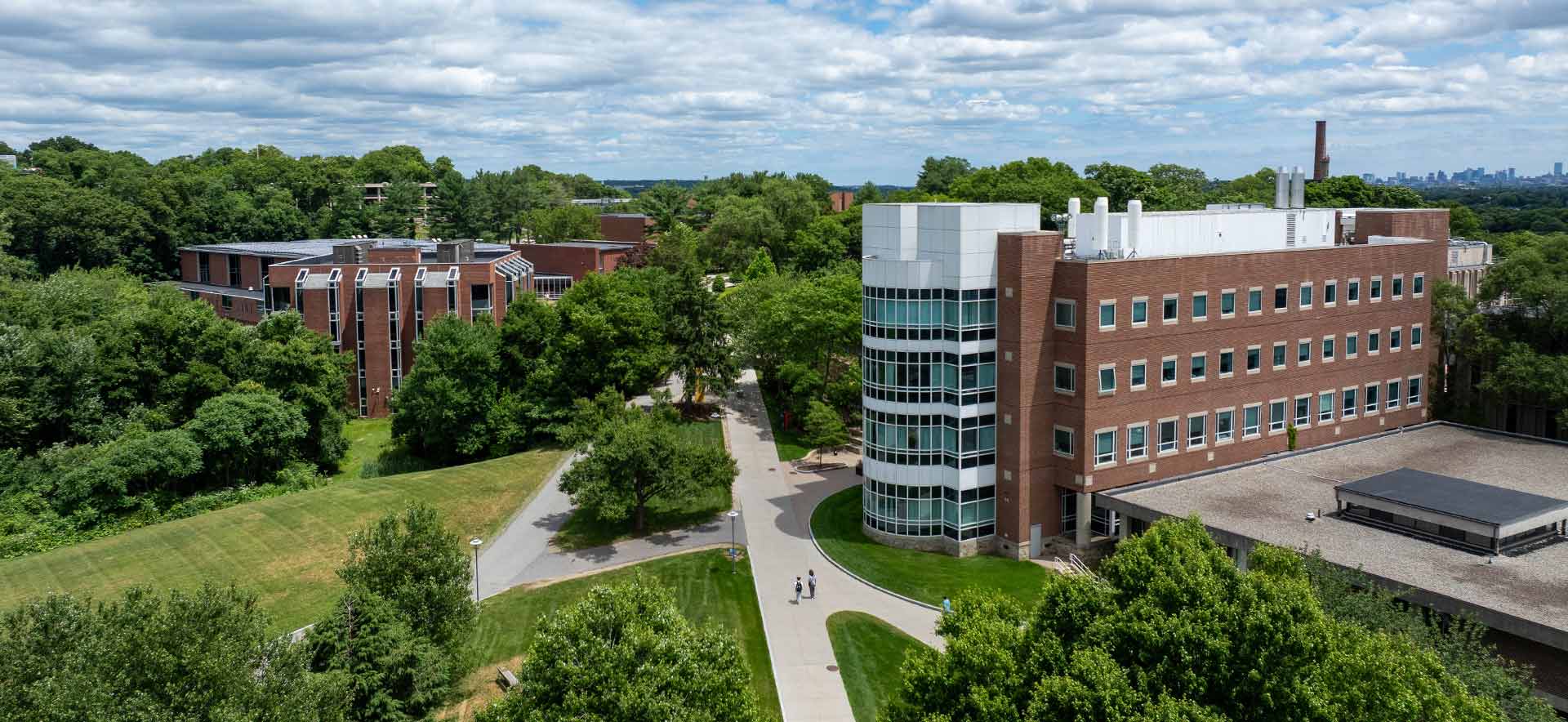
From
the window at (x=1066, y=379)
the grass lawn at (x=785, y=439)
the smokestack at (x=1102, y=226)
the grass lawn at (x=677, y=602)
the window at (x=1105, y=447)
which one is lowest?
the grass lawn at (x=677, y=602)

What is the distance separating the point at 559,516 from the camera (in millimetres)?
53688

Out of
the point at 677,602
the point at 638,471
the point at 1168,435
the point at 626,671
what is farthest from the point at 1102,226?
the point at 626,671

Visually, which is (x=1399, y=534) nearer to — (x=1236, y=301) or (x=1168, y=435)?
(x=1168, y=435)

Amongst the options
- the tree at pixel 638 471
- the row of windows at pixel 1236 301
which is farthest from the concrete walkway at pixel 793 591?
the row of windows at pixel 1236 301

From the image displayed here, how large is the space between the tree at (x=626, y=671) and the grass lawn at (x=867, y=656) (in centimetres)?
976

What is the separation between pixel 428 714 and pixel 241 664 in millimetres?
6949

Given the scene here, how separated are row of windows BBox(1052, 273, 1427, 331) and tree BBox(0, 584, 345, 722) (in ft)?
99.5

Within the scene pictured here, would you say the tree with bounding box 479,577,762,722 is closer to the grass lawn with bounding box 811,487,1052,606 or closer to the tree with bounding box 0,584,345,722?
the tree with bounding box 0,584,345,722

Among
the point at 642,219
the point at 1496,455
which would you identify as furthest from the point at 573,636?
the point at 642,219

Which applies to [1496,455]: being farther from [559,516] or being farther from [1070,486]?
[559,516]

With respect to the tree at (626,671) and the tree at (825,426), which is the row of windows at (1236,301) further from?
the tree at (626,671)

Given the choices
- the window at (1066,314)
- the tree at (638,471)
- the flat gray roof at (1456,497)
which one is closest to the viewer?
the flat gray roof at (1456,497)

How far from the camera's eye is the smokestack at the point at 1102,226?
45000 millimetres

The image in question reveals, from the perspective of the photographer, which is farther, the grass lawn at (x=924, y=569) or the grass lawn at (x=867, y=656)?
the grass lawn at (x=924, y=569)
